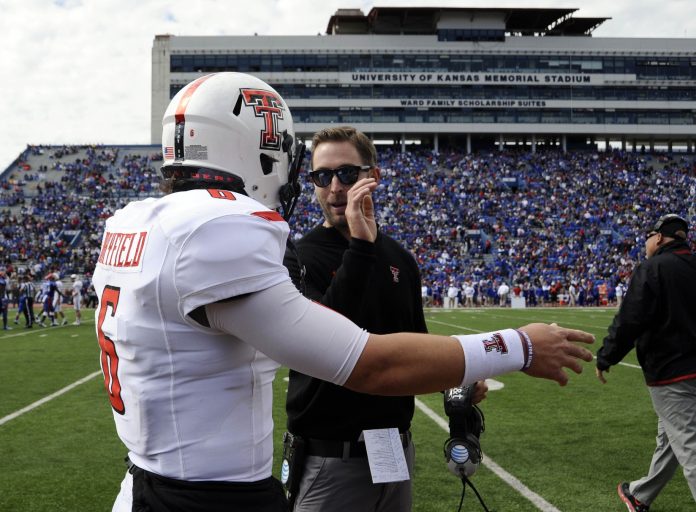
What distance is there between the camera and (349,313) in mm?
2412

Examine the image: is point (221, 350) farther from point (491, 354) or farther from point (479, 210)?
point (479, 210)

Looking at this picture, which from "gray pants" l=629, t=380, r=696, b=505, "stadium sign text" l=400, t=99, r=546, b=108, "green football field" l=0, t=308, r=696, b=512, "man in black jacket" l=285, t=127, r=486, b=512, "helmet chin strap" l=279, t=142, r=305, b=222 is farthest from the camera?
"stadium sign text" l=400, t=99, r=546, b=108

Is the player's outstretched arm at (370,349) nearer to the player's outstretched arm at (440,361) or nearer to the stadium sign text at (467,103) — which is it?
the player's outstretched arm at (440,361)

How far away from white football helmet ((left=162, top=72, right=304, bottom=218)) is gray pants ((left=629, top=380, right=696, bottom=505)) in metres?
3.45

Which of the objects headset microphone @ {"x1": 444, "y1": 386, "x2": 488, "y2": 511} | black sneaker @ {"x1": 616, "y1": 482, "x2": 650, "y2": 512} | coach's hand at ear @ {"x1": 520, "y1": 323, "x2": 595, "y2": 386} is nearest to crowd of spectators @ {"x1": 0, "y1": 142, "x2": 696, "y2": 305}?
black sneaker @ {"x1": 616, "y1": 482, "x2": 650, "y2": 512}

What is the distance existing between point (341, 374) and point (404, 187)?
4459cm

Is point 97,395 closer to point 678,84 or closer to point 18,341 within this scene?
point 18,341

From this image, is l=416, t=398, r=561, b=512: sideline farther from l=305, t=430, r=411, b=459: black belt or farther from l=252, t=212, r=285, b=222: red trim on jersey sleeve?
l=252, t=212, r=285, b=222: red trim on jersey sleeve

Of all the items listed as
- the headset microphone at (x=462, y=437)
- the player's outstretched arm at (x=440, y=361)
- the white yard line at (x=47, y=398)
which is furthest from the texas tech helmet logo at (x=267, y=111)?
the white yard line at (x=47, y=398)

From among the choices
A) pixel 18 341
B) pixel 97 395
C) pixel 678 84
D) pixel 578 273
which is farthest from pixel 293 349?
pixel 678 84

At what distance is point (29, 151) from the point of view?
170 feet

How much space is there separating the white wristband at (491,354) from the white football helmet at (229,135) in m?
0.75

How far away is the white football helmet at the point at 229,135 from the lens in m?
1.82

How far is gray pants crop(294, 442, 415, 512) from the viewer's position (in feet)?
8.46
